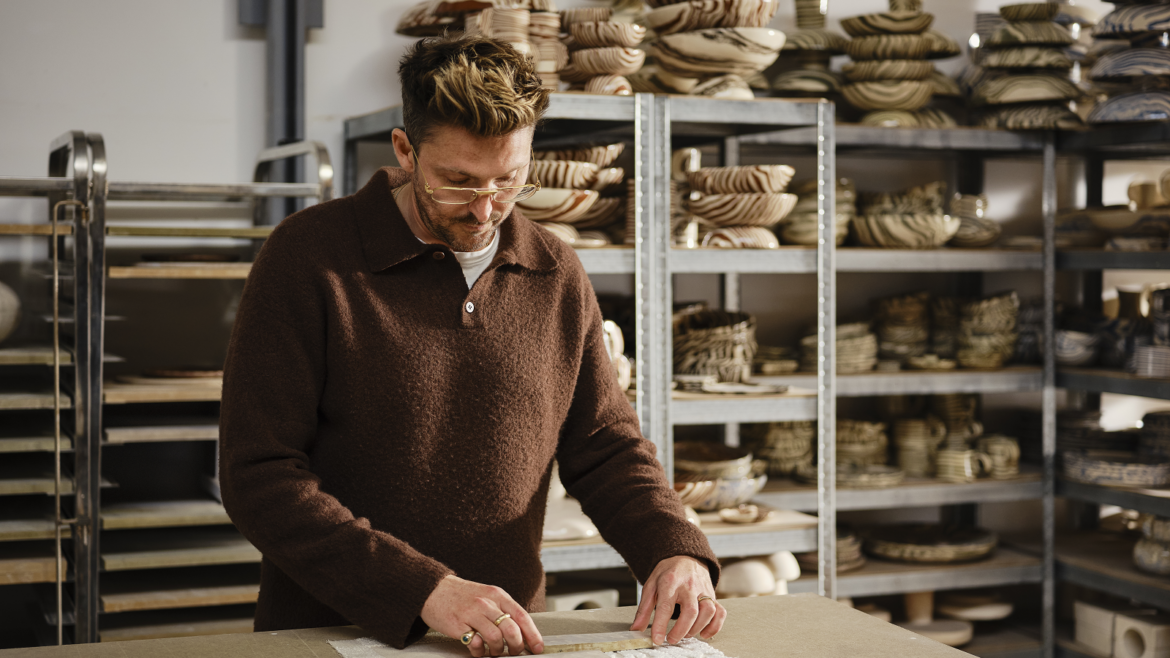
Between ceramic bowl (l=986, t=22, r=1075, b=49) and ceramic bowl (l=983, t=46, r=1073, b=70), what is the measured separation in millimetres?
19

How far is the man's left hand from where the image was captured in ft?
4.42

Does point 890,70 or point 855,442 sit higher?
point 890,70

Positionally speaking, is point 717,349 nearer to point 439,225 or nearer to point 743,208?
point 743,208

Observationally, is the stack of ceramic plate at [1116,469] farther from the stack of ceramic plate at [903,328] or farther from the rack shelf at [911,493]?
the stack of ceramic plate at [903,328]

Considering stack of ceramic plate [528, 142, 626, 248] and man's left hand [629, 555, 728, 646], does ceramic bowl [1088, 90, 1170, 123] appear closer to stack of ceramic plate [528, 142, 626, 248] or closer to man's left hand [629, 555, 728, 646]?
stack of ceramic plate [528, 142, 626, 248]

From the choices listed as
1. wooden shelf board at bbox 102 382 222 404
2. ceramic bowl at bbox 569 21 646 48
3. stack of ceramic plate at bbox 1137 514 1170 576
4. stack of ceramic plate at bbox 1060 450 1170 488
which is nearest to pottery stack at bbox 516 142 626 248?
ceramic bowl at bbox 569 21 646 48

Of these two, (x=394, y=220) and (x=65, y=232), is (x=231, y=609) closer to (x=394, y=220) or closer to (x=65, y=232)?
(x=65, y=232)

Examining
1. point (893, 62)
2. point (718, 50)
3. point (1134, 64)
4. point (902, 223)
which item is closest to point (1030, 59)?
point (1134, 64)

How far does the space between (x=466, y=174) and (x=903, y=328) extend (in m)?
2.17

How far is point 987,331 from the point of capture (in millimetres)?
3248

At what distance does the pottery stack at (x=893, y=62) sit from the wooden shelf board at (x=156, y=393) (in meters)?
1.88

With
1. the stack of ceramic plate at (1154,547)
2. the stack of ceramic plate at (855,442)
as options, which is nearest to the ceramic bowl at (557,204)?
the stack of ceramic plate at (855,442)

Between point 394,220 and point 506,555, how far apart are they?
45cm

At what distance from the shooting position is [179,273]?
2334 millimetres
